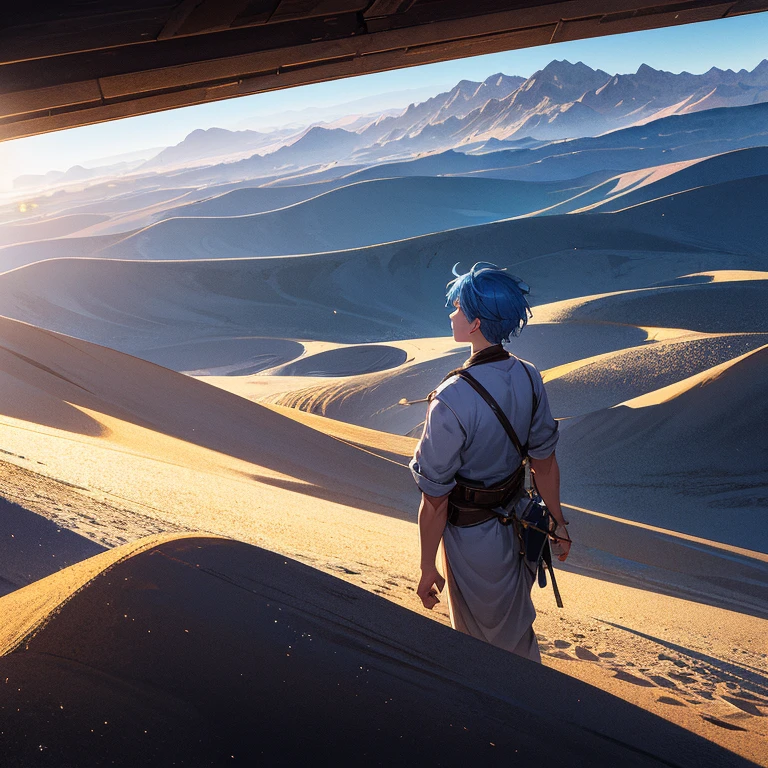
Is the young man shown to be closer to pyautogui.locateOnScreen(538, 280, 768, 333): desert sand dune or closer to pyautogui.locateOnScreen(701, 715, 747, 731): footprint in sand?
pyautogui.locateOnScreen(701, 715, 747, 731): footprint in sand

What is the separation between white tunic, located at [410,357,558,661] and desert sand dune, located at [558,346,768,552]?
21.2ft

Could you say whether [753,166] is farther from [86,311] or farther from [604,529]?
[604,529]

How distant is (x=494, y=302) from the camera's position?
207cm

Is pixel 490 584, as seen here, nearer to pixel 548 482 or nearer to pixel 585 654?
pixel 548 482

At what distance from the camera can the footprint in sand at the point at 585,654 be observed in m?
2.96

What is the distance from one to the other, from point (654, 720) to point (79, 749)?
1.63 metres

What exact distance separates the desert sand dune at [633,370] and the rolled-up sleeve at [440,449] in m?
10.5

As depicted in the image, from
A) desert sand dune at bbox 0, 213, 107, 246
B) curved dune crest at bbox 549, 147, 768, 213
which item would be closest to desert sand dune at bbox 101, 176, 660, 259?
curved dune crest at bbox 549, 147, 768, 213

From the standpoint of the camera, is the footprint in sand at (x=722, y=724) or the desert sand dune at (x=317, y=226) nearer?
the footprint in sand at (x=722, y=724)

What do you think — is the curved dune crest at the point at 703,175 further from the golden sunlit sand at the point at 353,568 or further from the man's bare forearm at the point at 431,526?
the man's bare forearm at the point at 431,526

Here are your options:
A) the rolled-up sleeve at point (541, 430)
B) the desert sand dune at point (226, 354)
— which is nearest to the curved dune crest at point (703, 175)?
the desert sand dune at point (226, 354)

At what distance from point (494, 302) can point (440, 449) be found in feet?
1.49

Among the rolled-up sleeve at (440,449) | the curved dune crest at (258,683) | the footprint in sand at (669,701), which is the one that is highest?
the rolled-up sleeve at (440,449)

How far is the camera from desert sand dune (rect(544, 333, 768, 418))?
12.6 metres
